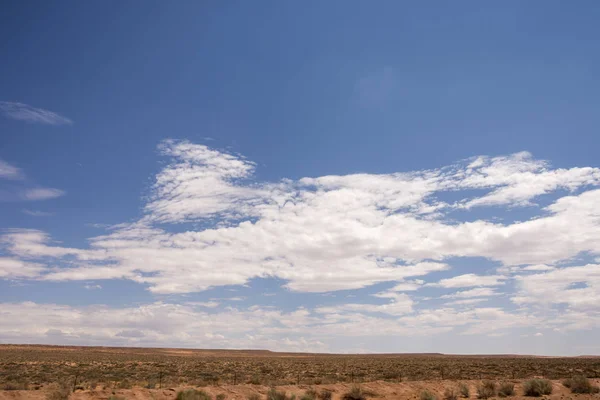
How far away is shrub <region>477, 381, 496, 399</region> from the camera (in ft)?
93.4

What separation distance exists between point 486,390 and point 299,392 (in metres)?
11.7

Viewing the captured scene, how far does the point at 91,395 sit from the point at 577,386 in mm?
29648

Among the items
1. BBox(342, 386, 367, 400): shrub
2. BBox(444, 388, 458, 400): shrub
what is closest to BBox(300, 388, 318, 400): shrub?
BBox(342, 386, 367, 400): shrub

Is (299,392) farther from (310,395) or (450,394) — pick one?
(450,394)

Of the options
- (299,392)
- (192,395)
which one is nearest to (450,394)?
(299,392)

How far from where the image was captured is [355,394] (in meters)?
27.3

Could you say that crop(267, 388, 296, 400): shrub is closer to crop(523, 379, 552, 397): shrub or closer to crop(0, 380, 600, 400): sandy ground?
crop(0, 380, 600, 400): sandy ground

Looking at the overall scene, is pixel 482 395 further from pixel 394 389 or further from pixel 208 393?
pixel 208 393

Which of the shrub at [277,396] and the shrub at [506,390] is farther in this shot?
the shrub at [506,390]

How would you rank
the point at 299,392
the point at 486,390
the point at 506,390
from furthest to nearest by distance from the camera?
the point at 506,390, the point at 486,390, the point at 299,392

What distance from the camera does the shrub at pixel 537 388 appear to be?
97.3 ft

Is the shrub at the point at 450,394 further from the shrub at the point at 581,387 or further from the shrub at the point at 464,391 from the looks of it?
the shrub at the point at 581,387

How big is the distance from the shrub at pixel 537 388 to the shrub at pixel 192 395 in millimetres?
19874

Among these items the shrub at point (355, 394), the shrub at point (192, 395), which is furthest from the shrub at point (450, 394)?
the shrub at point (192, 395)
